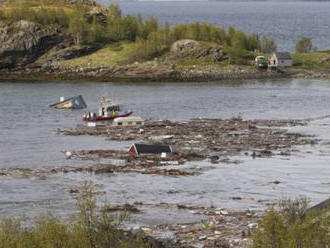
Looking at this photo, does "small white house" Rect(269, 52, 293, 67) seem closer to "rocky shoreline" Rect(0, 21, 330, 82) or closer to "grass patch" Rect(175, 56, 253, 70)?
"rocky shoreline" Rect(0, 21, 330, 82)

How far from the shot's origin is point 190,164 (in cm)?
5322

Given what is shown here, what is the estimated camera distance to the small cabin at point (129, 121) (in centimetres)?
7125

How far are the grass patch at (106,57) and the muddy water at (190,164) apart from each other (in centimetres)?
1188

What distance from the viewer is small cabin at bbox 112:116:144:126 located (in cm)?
7125

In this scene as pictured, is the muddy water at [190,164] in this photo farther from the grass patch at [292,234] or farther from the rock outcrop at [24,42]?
the grass patch at [292,234]

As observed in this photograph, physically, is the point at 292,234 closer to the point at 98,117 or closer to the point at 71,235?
the point at 71,235

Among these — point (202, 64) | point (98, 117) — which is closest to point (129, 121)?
point (98, 117)

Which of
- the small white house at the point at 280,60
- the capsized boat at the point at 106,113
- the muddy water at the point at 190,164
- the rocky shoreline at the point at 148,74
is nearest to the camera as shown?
the muddy water at the point at 190,164

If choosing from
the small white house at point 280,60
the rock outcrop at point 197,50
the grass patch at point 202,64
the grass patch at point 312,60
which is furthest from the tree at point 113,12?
the small white house at point 280,60

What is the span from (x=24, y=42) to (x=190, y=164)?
73393 millimetres

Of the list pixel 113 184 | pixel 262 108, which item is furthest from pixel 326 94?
pixel 113 184

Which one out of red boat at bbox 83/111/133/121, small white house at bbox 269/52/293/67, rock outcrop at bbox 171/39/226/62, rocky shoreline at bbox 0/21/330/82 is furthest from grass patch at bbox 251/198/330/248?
small white house at bbox 269/52/293/67

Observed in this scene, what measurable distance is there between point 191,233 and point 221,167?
16579 mm

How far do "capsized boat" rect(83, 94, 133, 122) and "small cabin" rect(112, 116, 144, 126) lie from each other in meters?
3.40
